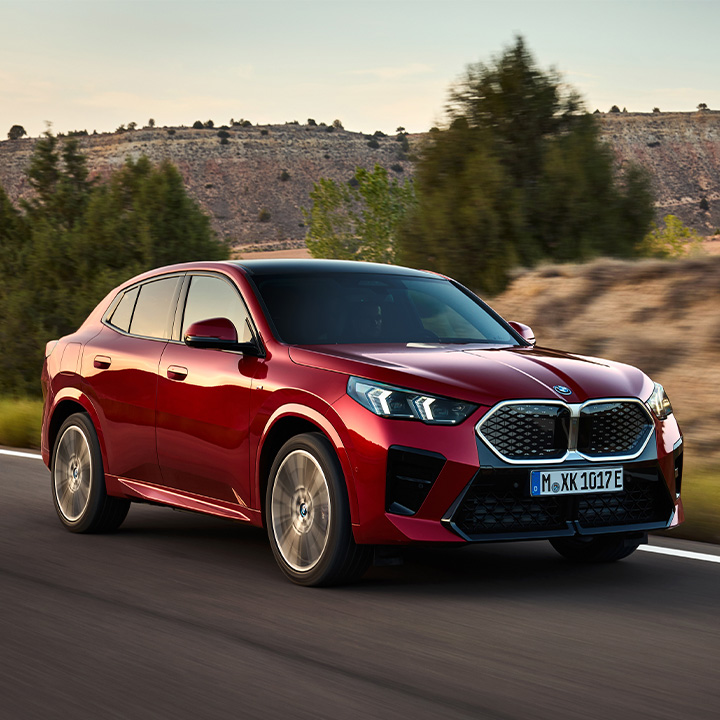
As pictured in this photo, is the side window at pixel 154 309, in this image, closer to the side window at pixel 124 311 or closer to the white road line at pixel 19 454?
the side window at pixel 124 311

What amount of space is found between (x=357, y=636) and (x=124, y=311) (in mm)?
3678

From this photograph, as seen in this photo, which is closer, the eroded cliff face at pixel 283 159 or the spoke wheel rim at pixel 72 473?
the spoke wheel rim at pixel 72 473

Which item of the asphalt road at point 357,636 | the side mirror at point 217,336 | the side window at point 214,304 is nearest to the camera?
the asphalt road at point 357,636

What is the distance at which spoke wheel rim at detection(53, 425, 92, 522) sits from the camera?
8.20 m

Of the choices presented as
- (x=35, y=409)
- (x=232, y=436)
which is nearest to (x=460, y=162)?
(x=35, y=409)

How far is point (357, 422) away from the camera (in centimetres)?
600

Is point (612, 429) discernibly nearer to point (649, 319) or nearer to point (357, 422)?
point (357, 422)

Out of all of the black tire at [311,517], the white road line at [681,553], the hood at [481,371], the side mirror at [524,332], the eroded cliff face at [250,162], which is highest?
the eroded cliff face at [250,162]

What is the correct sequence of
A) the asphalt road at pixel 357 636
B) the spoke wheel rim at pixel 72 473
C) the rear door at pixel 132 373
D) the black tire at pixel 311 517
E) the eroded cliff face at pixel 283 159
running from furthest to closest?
the eroded cliff face at pixel 283 159 < the spoke wheel rim at pixel 72 473 < the rear door at pixel 132 373 < the black tire at pixel 311 517 < the asphalt road at pixel 357 636

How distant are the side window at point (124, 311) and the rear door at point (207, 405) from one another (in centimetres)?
69

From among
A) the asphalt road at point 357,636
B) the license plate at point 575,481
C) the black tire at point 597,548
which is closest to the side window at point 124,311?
the asphalt road at point 357,636

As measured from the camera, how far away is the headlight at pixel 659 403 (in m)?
6.52

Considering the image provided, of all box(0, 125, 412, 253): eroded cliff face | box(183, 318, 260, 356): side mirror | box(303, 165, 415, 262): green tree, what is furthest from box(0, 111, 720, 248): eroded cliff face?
box(183, 318, 260, 356): side mirror

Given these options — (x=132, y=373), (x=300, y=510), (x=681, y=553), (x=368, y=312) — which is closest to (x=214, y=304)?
(x=132, y=373)
